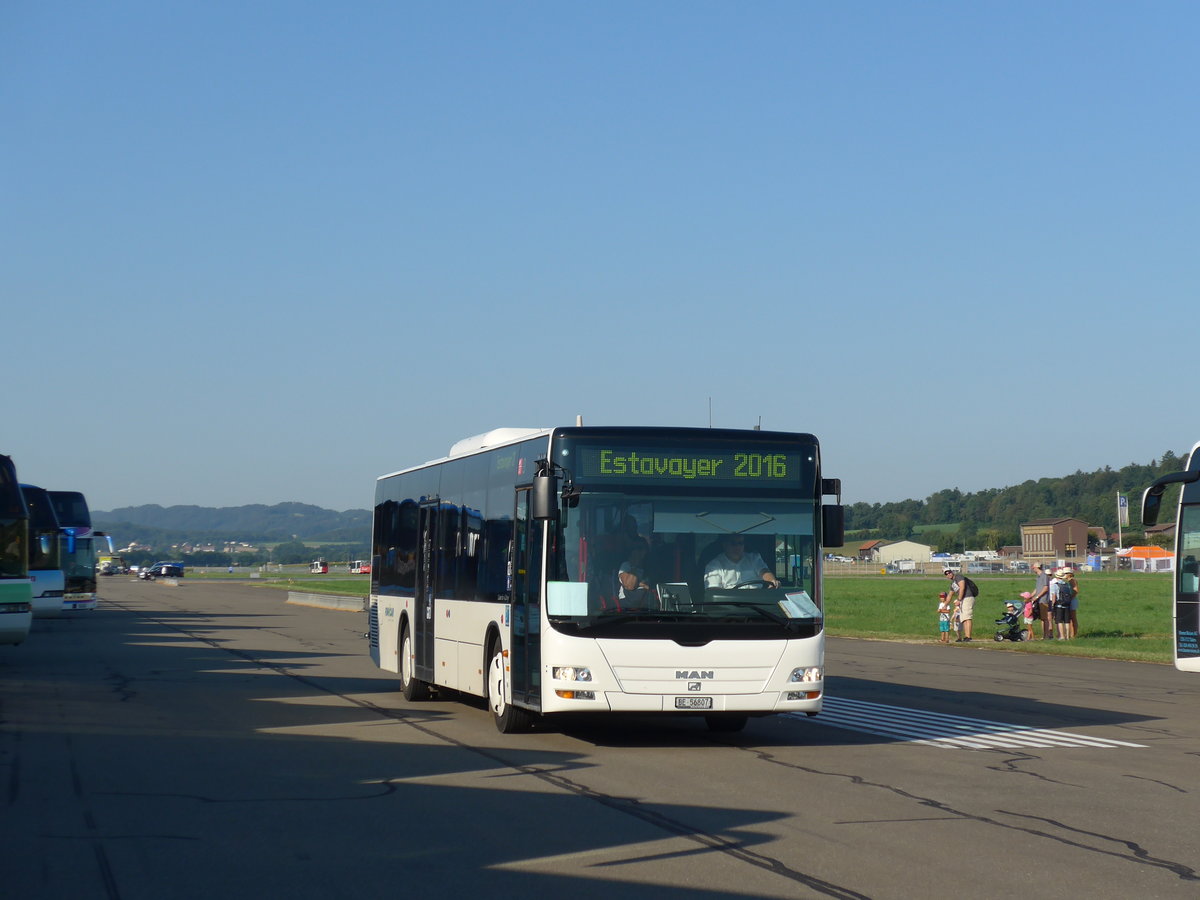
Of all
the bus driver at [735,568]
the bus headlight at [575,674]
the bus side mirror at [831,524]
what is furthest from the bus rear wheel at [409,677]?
the bus side mirror at [831,524]

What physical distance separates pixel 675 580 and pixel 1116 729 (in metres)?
5.48

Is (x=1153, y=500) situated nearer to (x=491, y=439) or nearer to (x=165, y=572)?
(x=491, y=439)

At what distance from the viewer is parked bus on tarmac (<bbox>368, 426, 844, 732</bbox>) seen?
43.3 ft

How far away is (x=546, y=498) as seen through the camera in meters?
13.2

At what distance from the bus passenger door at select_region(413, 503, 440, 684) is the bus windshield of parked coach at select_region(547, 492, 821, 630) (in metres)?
4.63

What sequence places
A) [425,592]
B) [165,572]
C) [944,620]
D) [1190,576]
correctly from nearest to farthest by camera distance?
[425,592] → [1190,576] → [944,620] → [165,572]

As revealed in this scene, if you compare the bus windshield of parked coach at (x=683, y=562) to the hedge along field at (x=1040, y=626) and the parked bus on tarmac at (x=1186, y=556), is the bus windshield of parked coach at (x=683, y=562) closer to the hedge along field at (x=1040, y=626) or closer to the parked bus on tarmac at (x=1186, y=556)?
Result: the parked bus on tarmac at (x=1186, y=556)

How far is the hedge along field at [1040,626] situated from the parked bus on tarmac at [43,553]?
61.3ft

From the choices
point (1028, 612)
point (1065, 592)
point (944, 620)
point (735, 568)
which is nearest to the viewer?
point (735, 568)

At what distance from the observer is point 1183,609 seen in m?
18.3

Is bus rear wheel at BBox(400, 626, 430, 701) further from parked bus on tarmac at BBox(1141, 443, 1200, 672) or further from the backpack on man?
the backpack on man

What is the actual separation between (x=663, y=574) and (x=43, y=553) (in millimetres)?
22648

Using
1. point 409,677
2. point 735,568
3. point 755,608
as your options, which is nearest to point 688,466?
point 735,568

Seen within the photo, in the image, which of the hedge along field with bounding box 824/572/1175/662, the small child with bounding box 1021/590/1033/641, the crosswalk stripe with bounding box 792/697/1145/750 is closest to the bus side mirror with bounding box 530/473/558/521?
the crosswalk stripe with bounding box 792/697/1145/750
